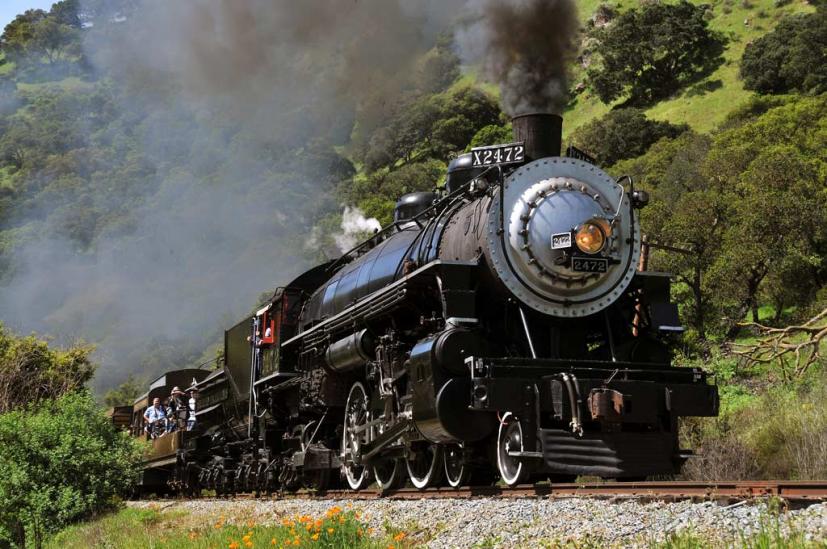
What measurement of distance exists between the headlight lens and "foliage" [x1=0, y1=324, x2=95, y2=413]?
17580mm

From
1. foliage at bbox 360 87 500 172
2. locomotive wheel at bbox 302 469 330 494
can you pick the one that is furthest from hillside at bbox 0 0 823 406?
locomotive wheel at bbox 302 469 330 494

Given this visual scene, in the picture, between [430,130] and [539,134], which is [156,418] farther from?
[430,130]

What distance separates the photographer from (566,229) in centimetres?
973

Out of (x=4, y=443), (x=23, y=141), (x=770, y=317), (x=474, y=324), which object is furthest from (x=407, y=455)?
(x=23, y=141)

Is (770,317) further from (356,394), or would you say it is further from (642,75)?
(642,75)

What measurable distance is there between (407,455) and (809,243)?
21096 millimetres

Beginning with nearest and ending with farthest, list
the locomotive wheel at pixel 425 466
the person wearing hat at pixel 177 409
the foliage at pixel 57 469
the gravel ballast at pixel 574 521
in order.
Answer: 1. the gravel ballast at pixel 574 521
2. the locomotive wheel at pixel 425 466
3. the foliage at pixel 57 469
4. the person wearing hat at pixel 177 409

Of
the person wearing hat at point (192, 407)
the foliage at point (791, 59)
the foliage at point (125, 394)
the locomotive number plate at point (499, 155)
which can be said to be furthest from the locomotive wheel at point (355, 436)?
the foliage at point (791, 59)

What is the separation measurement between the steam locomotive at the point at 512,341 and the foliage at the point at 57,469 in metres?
5.08

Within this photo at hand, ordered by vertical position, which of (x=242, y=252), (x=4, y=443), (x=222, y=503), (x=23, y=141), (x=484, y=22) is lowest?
(x=222, y=503)

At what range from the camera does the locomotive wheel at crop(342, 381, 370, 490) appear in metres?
12.3

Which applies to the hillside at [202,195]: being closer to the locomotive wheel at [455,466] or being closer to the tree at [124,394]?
the tree at [124,394]

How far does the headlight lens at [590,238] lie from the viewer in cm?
970

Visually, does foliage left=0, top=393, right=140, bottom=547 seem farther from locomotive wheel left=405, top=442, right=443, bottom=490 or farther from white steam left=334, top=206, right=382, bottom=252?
white steam left=334, top=206, right=382, bottom=252
